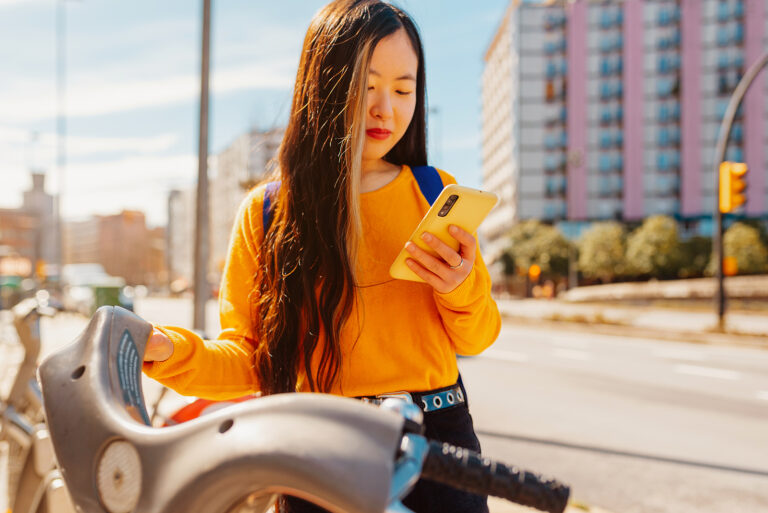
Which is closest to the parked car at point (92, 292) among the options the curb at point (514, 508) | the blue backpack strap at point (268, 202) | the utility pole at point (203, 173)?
the utility pole at point (203, 173)

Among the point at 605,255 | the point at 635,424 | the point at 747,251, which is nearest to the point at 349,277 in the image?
the point at 635,424

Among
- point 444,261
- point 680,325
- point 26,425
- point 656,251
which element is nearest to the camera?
point 444,261

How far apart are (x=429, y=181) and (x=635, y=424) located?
6.00 meters

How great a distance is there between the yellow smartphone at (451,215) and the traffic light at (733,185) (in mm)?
12882

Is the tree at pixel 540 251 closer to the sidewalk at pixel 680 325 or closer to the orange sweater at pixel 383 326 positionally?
the sidewalk at pixel 680 325

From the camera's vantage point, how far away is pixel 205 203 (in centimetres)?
606

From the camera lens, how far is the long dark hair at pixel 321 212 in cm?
132

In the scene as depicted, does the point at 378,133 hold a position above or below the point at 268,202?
above

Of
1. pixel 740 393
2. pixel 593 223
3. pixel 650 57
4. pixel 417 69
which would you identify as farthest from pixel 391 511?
pixel 650 57

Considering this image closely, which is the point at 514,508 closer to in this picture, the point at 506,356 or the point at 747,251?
the point at 506,356

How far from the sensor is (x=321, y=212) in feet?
4.53

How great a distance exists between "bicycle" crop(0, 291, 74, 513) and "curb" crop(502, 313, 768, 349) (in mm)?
14131

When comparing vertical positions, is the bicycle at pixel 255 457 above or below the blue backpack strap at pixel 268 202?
below

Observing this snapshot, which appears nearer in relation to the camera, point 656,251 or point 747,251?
point 747,251
